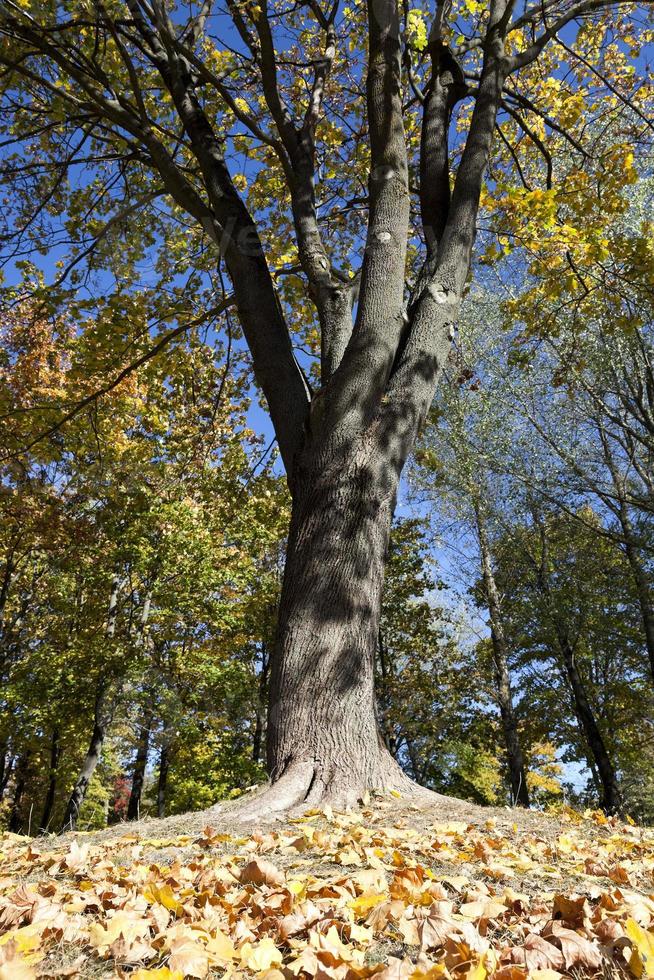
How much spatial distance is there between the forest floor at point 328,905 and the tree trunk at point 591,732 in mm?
11897

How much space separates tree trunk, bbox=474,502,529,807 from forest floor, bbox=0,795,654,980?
434 inches

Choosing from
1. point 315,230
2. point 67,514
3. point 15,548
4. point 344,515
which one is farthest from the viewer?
point 15,548

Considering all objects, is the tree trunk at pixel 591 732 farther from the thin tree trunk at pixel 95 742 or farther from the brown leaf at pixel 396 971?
the brown leaf at pixel 396 971

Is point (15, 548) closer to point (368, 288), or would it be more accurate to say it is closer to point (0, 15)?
point (0, 15)

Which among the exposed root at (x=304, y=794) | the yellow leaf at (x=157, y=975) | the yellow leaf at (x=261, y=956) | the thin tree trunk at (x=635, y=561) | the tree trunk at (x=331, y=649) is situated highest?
the thin tree trunk at (x=635, y=561)

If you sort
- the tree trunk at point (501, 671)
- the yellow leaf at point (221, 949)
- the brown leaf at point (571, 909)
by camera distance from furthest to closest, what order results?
the tree trunk at point (501, 671) < the brown leaf at point (571, 909) < the yellow leaf at point (221, 949)

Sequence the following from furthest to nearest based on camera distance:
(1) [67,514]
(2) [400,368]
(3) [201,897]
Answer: (1) [67,514]
(2) [400,368]
(3) [201,897]

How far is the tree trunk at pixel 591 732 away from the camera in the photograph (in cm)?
1275

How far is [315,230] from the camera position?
466cm

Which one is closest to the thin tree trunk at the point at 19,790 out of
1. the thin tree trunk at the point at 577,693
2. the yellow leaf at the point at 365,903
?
the thin tree trunk at the point at 577,693

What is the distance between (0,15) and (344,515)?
4.43 meters

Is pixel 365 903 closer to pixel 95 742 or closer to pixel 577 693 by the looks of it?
pixel 95 742

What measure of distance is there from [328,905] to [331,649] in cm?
162

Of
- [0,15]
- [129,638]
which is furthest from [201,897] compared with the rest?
[129,638]
